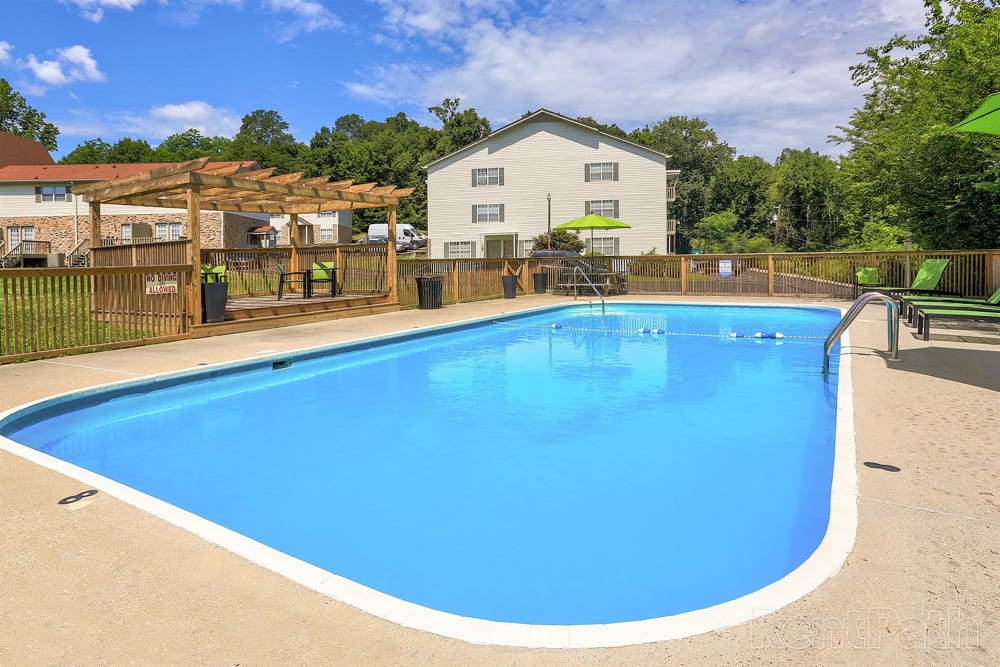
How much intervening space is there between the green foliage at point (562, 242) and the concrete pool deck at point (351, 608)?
25.8m

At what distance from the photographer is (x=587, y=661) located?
1846 mm

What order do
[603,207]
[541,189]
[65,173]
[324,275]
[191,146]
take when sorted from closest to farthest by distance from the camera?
[324,275]
[603,207]
[541,189]
[65,173]
[191,146]

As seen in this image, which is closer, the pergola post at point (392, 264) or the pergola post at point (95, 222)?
the pergola post at point (95, 222)

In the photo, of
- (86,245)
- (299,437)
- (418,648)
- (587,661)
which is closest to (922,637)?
(587,661)

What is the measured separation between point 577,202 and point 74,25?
47.5 meters

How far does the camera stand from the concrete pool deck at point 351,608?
1881 millimetres

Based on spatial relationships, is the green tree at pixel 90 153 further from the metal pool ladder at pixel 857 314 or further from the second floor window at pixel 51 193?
the metal pool ladder at pixel 857 314

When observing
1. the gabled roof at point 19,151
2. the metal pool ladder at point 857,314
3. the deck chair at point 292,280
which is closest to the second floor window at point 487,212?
the deck chair at point 292,280

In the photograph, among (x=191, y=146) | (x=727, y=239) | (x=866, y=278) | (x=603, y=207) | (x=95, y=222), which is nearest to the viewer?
(x=95, y=222)

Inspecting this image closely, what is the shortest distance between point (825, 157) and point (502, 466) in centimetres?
6941

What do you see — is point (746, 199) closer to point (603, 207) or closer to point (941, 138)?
point (603, 207)

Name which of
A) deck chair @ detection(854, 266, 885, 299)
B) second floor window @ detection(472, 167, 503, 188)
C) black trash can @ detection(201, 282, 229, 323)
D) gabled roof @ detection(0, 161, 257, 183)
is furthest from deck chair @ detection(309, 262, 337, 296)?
gabled roof @ detection(0, 161, 257, 183)

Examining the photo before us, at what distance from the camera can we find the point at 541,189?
99.0 feet

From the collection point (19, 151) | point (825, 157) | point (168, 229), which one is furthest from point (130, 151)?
point (825, 157)
